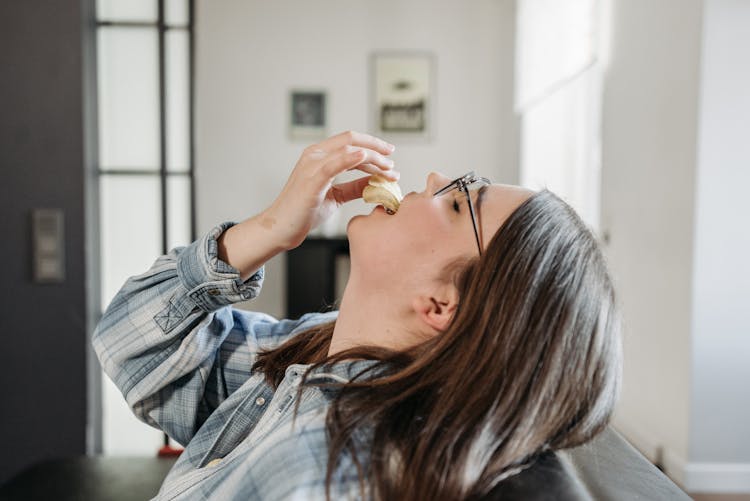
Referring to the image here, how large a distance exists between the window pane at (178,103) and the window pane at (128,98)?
5 centimetres

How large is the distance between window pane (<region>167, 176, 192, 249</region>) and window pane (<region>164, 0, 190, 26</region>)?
62cm

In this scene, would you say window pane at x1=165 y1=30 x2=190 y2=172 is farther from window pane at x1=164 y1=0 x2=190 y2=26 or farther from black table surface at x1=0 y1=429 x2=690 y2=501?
black table surface at x1=0 y1=429 x2=690 y2=501

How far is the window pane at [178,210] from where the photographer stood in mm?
2547

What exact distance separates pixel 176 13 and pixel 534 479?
239 cm

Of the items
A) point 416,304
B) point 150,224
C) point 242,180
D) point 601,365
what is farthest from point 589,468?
point 242,180

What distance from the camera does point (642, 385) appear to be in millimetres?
3035

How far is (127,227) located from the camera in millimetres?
2508

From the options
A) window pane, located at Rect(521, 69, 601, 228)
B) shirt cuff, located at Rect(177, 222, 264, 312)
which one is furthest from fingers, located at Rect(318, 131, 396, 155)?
window pane, located at Rect(521, 69, 601, 228)

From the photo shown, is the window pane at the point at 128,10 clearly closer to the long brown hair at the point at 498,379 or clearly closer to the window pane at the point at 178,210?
the window pane at the point at 178,210

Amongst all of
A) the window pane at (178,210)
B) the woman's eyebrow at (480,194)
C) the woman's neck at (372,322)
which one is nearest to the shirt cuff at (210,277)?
the woman's neck at (372,322)

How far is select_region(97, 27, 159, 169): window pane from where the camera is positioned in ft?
7.99

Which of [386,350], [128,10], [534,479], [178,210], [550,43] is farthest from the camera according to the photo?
[550,43]

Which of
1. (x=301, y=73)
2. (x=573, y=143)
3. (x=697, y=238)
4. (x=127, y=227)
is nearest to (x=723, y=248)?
(x=697, y=238)

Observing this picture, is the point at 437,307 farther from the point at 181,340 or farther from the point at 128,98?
the point at 128,98
